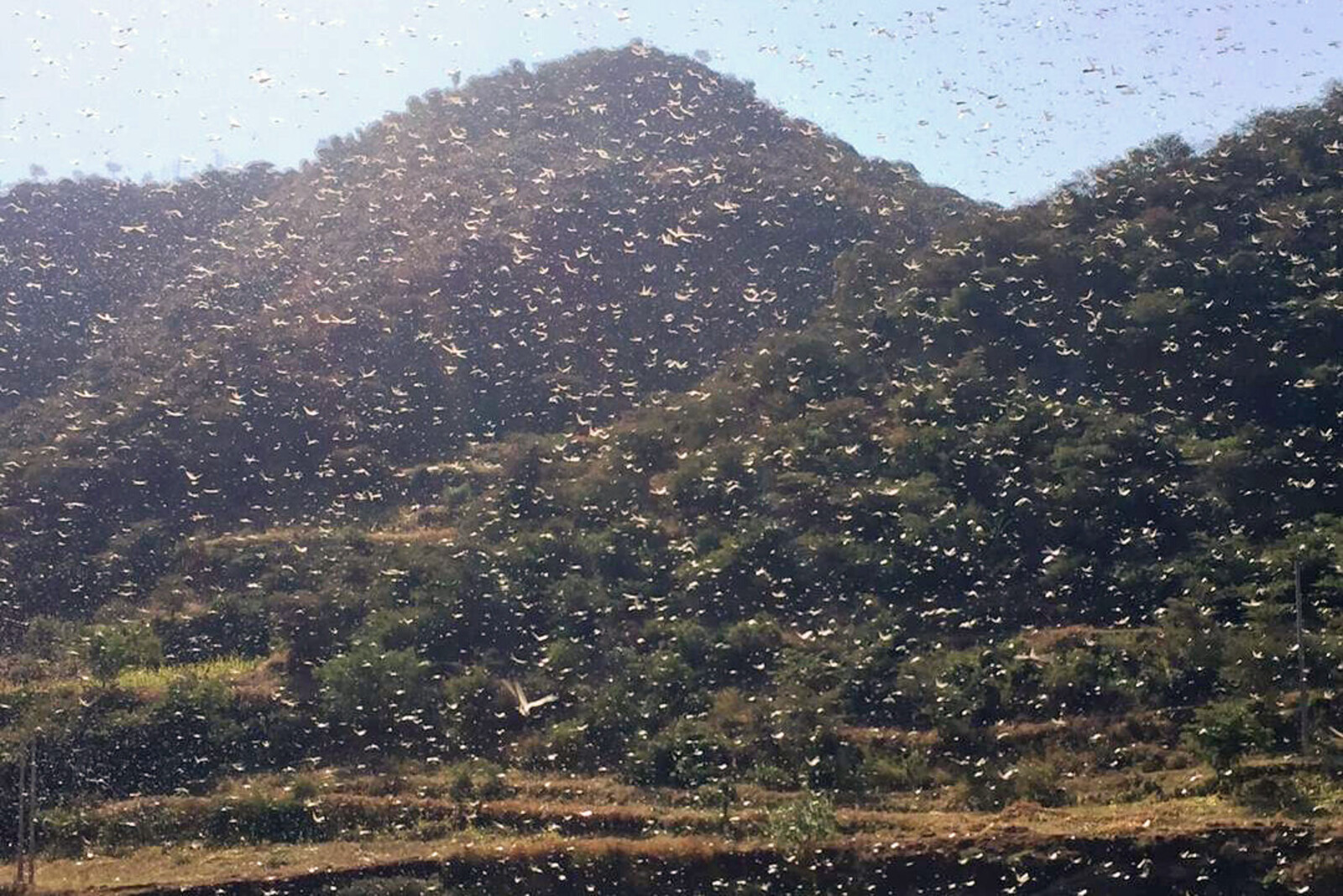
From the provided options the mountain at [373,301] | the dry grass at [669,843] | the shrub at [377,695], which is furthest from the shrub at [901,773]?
the mountain at [373,301]

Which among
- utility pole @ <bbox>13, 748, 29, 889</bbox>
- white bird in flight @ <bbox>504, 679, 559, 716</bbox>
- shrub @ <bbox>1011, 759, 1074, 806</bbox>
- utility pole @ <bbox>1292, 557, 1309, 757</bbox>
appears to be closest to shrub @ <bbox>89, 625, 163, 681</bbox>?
utility pole @ <bbox>13, 748, 29, 889</bbox>

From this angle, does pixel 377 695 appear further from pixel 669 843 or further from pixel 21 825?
pixel 669 843

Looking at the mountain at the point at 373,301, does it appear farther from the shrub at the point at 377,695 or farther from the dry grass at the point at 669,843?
the dry grass at the point at 669,843

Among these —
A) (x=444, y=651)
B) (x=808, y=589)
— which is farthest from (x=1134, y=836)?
(x=444, y=651)

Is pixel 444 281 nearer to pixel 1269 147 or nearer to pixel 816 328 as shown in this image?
pixel 816 328

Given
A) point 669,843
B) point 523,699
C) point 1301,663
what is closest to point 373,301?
point 523,699
